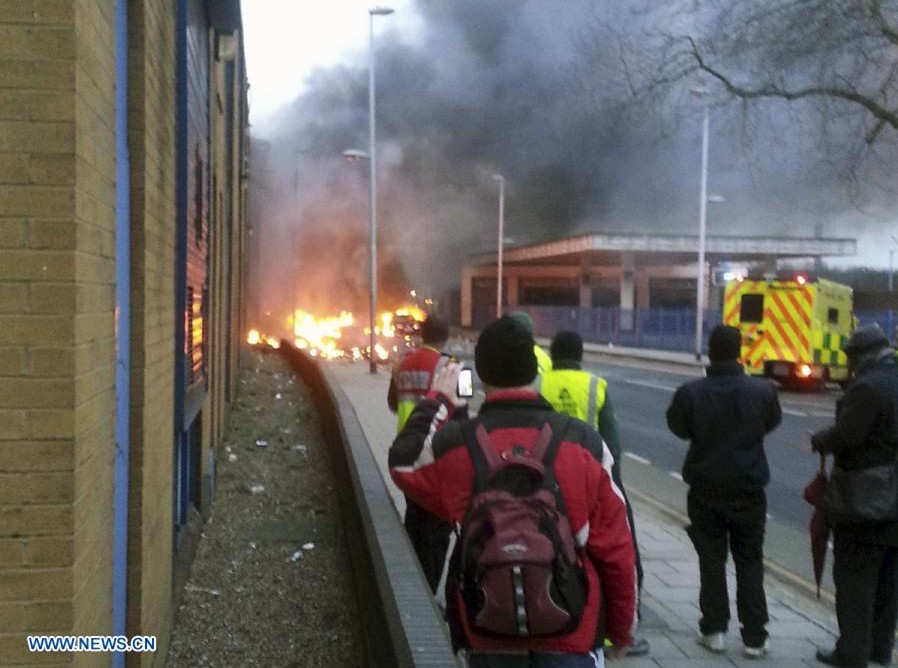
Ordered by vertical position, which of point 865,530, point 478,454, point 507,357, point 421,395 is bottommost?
point 865,530

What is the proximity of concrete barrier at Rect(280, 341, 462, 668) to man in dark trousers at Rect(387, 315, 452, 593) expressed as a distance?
0.13 m

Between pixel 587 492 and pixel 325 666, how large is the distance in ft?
9.42

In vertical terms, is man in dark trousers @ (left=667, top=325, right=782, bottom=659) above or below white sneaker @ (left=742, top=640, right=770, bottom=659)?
above

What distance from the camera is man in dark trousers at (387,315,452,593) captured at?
5199mm

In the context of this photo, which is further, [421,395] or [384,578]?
[421,395]

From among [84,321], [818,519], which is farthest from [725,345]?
[84,321]

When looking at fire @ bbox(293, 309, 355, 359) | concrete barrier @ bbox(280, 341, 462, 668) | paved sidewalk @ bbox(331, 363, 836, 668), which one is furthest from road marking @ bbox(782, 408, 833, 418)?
fire @ bbox(293, 309, 355, 359)

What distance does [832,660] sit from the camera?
4824 mm

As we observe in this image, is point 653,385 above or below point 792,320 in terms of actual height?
below

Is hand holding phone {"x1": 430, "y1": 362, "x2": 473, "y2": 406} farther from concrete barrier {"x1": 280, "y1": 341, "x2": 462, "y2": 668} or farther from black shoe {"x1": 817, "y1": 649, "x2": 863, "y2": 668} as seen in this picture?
black shoe {"x1": 817, "y1": 649, "x2": 863, "y2": 668}

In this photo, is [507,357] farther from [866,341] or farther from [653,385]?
[653,385]

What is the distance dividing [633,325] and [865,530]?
38304 millimetres

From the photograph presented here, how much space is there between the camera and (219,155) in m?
9.97

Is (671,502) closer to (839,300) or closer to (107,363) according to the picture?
(107,363)
